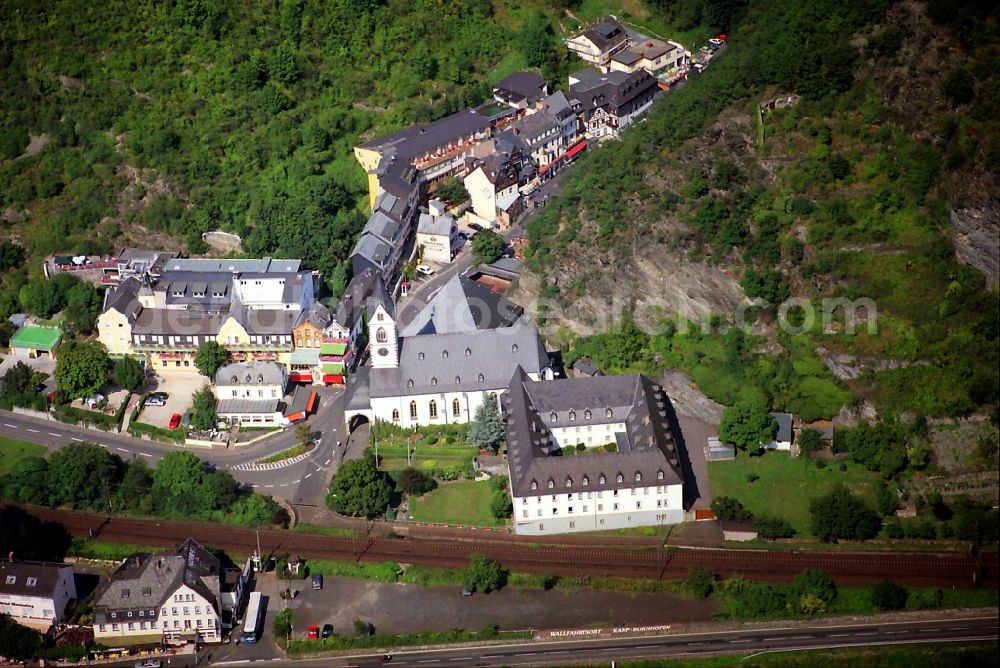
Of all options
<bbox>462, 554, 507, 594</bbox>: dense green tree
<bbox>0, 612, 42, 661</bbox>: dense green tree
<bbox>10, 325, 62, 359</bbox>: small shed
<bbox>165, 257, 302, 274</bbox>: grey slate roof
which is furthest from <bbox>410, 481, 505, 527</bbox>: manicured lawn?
<bbox>10, 325, 62, 359</bbox>: small shed

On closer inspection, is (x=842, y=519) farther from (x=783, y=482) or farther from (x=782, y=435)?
(x=782, y=435)

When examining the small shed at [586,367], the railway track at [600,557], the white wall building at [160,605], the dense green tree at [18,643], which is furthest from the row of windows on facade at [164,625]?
the small shed at [586,367]

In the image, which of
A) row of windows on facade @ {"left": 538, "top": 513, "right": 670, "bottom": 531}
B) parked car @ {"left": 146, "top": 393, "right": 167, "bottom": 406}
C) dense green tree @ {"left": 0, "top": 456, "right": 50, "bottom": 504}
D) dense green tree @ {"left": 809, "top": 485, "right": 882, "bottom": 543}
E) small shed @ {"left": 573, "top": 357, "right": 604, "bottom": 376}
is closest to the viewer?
dense green tree @ {"left": 809, "top": 485, "right": 882, "bottom": 543}

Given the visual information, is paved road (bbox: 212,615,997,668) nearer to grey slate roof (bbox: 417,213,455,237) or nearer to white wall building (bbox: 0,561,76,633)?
white wall building (bbox: 0,561,76,633)

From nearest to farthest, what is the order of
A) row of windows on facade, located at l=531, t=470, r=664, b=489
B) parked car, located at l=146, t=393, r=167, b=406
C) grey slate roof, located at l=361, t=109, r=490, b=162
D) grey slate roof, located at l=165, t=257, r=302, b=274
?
row of windows on facade, located at l=531, t=470, r=664, b=489
parked car, located at l=146, t=393, r=167, b=406
grey slate roof, located at l=165, t=257, r=302, b=274
grey slate roof, located at l=361, t=109, r=490, b=162

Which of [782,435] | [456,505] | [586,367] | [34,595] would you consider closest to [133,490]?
Result: [34,595]
